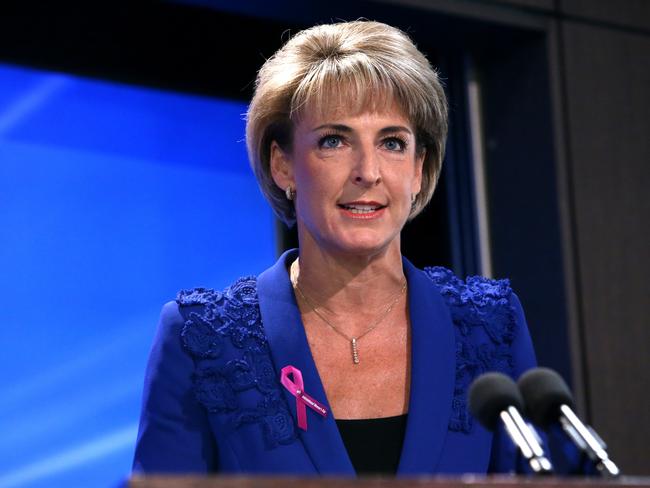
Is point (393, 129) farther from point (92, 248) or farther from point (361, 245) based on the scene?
point (92, 248)

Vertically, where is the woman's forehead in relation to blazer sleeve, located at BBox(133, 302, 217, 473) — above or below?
above

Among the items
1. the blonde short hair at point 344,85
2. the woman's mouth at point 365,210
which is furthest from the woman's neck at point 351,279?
the blonde short hair at point 344,85

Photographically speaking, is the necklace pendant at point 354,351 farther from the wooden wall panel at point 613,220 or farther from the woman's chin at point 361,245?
the wooden wall panel at point 613,220

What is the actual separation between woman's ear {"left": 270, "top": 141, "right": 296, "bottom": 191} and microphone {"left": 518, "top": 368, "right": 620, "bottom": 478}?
1.02 meters

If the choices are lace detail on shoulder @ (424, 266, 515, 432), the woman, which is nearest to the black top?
the woman

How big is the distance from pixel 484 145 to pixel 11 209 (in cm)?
172

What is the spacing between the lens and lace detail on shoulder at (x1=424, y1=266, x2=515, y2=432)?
2271 mm

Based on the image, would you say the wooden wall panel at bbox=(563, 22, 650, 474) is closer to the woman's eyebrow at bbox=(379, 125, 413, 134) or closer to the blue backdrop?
the blue backdrop

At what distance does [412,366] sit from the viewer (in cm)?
228

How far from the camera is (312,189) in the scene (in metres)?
2.32

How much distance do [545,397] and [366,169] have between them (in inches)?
33.1

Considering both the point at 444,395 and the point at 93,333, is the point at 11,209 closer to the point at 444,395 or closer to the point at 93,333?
the point at 93,333

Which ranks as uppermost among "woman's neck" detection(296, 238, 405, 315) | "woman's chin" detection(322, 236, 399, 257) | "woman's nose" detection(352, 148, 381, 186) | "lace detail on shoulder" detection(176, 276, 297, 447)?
"woman's nose" detection(352, 148, 381, 186)

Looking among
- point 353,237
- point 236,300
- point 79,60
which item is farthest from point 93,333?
point 353,237
